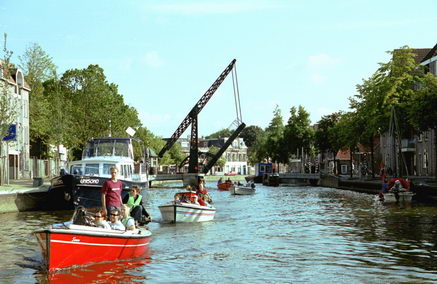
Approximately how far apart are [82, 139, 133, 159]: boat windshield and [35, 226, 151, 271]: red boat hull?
24785mm

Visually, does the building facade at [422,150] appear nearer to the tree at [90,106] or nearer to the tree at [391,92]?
the tree at [391,92]

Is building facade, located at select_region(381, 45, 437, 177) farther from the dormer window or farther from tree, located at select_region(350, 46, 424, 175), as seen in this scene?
the dormer window

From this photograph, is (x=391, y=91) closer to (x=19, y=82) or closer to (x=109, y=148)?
(x=109, y=148)

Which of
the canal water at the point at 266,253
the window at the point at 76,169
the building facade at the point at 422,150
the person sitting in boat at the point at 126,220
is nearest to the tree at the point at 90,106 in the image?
the building facade at the point at 422,150

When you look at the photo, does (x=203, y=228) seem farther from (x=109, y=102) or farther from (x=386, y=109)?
(x=109, y=102)

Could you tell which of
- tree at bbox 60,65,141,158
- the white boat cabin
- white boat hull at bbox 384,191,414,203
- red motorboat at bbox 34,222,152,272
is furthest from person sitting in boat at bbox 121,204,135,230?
tree at bbox 60,65,141,158

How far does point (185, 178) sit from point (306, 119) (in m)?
27.7

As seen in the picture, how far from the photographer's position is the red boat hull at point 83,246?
51.0ft

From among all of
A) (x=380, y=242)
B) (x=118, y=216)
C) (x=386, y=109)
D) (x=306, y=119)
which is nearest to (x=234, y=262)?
(x=118, y=216)

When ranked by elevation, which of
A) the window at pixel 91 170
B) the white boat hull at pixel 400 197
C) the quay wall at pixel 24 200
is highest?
the window at pixel 91 170

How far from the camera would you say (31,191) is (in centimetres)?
3828

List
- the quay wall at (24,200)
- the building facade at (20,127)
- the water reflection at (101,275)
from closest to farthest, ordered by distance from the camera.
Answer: the water reflection at (101,275)
the quay wall at (24,200)
the building facade at (20,127)

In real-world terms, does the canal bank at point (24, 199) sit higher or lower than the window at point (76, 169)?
lower

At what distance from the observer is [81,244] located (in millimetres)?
16125
